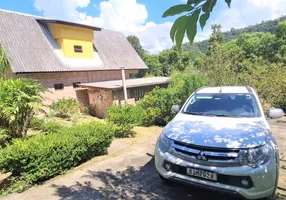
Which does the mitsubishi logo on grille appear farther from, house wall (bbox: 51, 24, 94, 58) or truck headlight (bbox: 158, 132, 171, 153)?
house wall (bbox: 51, 24, 94, 58)

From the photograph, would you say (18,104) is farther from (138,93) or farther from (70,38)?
(70,38)

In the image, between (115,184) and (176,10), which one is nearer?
(176,10)

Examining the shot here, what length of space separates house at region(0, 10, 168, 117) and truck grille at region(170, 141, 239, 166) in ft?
37.3

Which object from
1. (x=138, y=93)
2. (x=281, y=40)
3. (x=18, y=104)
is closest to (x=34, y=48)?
(x=138, y=93)

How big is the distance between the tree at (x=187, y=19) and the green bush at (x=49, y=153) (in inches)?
166

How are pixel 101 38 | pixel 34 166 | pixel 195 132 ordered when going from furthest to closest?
pixel 101 38, pixel 34 166, pixel 195 132

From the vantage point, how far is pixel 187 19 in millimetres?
1068

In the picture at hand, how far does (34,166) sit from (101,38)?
19.6 meters

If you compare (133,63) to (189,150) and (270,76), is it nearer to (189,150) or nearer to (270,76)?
(270,76)

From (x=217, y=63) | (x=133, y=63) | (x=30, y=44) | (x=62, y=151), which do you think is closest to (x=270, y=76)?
(x=217, y=63)

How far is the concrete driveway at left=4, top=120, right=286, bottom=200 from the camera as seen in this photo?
3715 mm

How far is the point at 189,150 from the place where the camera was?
3.24 m

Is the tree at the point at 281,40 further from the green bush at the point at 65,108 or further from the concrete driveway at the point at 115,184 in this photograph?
the concrete driveway at the point at 115,184

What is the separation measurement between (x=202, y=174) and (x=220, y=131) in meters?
0.79
